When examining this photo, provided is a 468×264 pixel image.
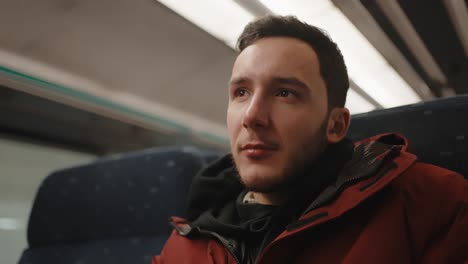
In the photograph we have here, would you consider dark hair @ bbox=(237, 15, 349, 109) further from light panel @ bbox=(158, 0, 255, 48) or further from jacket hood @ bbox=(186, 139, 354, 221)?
light panel @ bbox=(158, 0, 255, 48)

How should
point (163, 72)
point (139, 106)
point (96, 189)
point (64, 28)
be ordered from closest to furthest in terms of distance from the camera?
1. point (96, 189)
2. point (64, 28)
3. point (163, 72)
4. point (139, 106)

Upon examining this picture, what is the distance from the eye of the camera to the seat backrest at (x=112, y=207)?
151 cm

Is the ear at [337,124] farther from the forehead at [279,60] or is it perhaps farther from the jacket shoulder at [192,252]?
the jacket shoulder at [192,252]

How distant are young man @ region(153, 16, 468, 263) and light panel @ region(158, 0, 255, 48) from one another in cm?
86

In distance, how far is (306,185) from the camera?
3.42ft

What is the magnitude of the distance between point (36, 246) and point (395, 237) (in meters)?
1.89

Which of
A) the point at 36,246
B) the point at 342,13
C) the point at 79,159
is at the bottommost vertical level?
the point at 36,246

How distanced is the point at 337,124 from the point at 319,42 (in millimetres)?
282

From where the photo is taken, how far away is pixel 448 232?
818 millimetres

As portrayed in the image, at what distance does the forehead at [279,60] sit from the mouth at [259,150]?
0.72 feet

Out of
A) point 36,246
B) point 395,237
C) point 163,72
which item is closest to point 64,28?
point 163,72

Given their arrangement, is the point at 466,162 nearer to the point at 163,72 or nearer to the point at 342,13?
the point at 342,13

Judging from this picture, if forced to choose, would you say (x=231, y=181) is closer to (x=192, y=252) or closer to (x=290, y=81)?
(x=192, y=252)

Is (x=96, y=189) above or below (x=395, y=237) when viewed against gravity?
below
